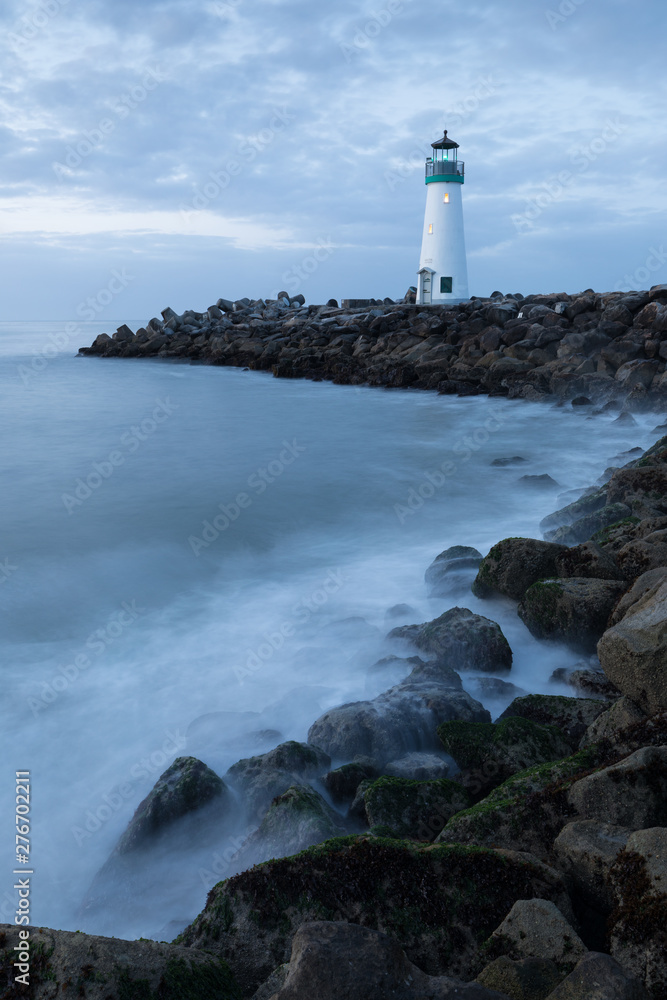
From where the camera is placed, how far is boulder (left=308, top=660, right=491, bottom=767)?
3.61 m

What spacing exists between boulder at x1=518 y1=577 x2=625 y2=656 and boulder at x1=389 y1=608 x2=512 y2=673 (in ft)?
1.09

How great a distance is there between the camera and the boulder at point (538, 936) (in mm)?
1742

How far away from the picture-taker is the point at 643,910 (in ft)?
5.96

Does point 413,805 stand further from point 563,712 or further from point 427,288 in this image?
point 427,288

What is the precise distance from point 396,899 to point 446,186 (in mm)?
31648

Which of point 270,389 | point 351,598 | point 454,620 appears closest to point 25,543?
point 351,598

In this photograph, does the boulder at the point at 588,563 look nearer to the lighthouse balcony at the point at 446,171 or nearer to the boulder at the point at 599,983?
the boulder at the point at 599,983

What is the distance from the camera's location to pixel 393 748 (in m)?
3.59

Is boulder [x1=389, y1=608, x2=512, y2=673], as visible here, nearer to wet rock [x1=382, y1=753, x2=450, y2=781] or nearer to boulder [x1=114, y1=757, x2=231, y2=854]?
wet rock [x1=382, y1=753, x2=450, y2=781]

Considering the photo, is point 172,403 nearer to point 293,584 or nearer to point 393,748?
point 293,584

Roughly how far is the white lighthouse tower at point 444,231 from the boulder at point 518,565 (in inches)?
1046

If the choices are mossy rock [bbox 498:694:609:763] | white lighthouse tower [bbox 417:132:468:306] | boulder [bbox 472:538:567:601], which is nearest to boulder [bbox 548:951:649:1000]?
mossy rock [bbox 498:694:609:763]

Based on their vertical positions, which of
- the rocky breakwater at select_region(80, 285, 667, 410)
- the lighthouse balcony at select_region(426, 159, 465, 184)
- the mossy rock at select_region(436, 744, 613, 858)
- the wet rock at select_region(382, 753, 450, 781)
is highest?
the lighthouse balcony at select_region(426, 159, 465, 184)

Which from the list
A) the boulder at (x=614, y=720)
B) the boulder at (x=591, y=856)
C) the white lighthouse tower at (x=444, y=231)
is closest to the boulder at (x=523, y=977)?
the boulder at (x=591, y=856)
